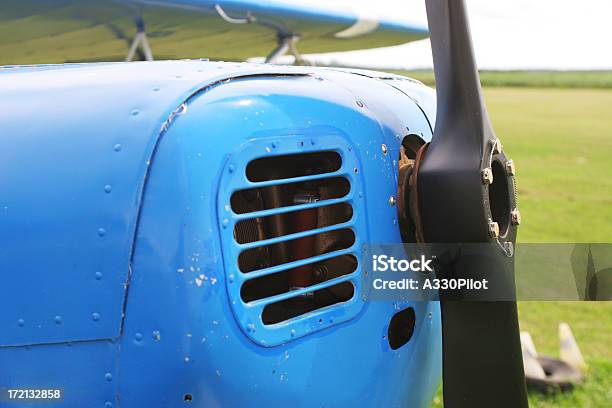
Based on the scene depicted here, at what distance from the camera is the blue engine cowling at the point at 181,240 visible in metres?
1.95

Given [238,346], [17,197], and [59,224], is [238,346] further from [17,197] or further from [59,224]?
[17,197]

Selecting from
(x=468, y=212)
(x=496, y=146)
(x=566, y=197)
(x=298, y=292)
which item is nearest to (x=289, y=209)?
(x=298, y=292)

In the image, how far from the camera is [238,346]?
197 cm

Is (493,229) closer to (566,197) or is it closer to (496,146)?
(496,146)

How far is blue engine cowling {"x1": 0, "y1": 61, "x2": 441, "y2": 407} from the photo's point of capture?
76.9 inches

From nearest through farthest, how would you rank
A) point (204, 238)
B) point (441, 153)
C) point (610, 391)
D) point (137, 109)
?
point (204, 238) → point (137, 109) → point (441, 153) → point (610, 391)

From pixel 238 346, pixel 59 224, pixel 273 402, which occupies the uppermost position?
pixel 59 224

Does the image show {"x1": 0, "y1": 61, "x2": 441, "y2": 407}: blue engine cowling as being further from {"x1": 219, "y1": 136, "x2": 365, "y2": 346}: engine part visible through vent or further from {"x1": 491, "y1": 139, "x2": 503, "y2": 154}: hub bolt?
{"x1": 491, "y1": 139, "x2": 503, "y2": 154}: hub bolt

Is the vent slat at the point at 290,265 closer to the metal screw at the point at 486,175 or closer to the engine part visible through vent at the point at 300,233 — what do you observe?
the engine part visible through vent at the point at 300,233

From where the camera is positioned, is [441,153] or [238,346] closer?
[238,346]

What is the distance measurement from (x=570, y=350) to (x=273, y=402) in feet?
9.62

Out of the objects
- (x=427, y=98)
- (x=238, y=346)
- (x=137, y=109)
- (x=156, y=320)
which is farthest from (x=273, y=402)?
(x=427, y=98)

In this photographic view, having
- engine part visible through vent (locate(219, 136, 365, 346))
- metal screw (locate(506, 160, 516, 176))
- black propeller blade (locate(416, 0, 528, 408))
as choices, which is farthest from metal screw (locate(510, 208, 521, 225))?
engine part visible through vent (locate(219, 136, 365, 346))

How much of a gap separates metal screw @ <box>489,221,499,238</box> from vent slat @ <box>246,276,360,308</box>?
15.1 inches
